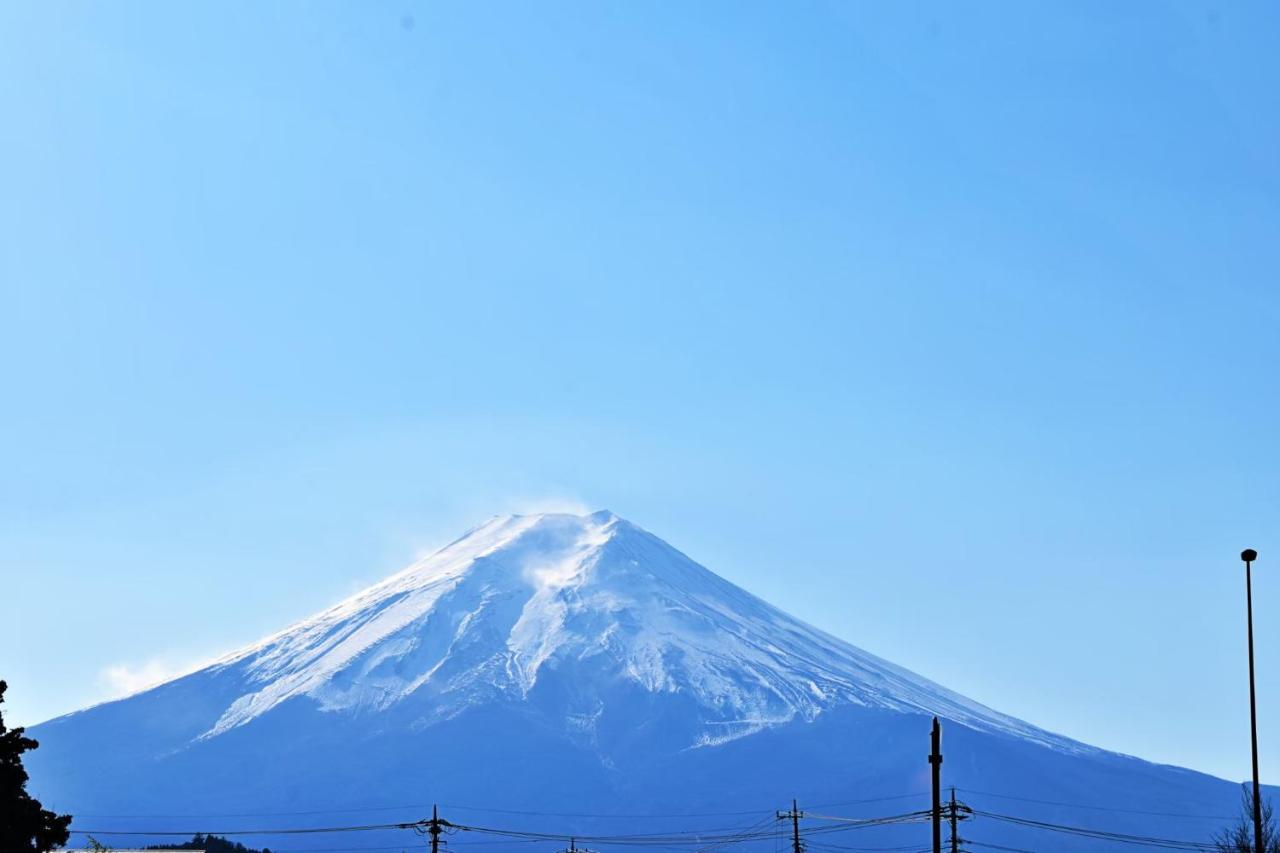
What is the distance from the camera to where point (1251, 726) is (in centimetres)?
4119

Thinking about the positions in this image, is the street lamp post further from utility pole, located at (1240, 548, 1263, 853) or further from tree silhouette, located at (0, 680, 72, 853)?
tree silhouette, located at (0, 680, 72, 853)

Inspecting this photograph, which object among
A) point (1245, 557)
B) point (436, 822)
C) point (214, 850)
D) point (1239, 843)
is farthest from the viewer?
point (214, 850)

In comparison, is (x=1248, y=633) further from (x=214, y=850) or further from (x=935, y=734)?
(x=214, y=850)

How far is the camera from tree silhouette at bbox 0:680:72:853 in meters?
34.5

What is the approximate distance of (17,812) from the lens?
34.7 m

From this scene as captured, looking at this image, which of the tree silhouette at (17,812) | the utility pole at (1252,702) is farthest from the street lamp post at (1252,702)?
the tree silhouette at (17,812)

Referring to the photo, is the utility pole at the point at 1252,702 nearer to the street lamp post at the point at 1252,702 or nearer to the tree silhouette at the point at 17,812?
the street lamp post at the point at 1252,702

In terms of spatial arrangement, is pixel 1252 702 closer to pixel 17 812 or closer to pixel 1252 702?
pixel 1252 702

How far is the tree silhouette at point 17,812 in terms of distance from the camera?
34.5m

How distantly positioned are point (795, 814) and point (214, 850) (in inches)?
2069

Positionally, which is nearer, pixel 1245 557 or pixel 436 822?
pixel 1245 557

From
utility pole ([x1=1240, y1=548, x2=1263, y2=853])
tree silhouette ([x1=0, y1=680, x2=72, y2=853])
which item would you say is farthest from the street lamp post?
tree silhouette ([x1=0, y1=680, x2=72, y2=853])

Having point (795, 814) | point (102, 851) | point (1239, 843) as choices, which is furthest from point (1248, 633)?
point (795, 814)

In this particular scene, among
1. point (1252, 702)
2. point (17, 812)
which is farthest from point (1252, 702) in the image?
point (17, 812)
